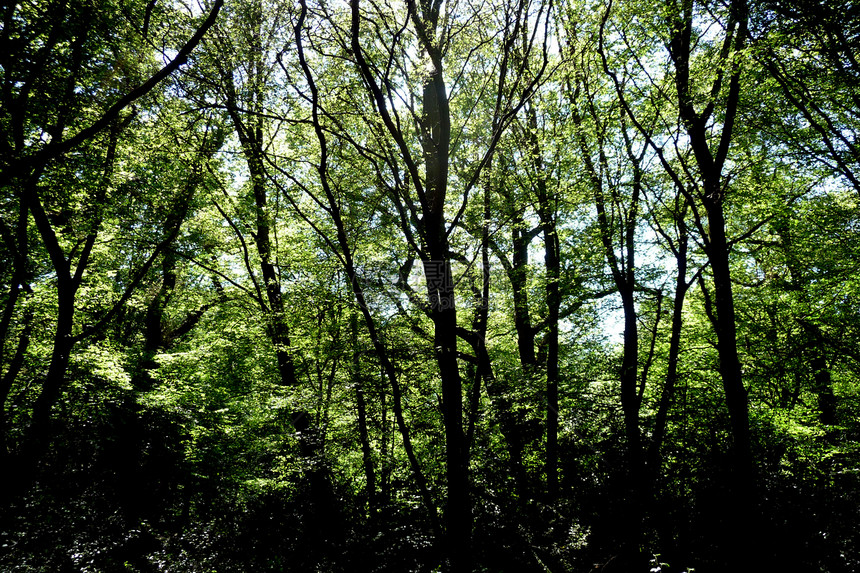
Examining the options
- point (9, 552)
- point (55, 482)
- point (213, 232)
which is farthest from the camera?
point (213, 232)

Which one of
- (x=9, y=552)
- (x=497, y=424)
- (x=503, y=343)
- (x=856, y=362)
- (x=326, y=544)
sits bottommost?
(x=326, y=544)

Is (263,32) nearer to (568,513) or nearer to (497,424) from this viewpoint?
(497,424)

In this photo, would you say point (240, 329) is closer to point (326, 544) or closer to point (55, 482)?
point (55, 482)

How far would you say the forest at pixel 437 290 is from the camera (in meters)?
5.75

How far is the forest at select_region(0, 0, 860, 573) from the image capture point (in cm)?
575

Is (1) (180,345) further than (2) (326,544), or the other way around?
(1) (180,345)

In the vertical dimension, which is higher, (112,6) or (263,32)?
(112,6)

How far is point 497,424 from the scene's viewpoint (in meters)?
10.2

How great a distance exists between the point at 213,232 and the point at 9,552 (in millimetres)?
8266

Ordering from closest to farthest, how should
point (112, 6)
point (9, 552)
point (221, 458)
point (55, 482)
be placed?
point (112, 6), point (9, 552), point (55, 482), point (221, 458)

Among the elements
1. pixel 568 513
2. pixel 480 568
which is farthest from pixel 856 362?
pixel 480 568

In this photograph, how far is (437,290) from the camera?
4047mm

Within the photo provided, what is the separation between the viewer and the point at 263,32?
20.2ft

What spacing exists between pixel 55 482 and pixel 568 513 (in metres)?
11.2
